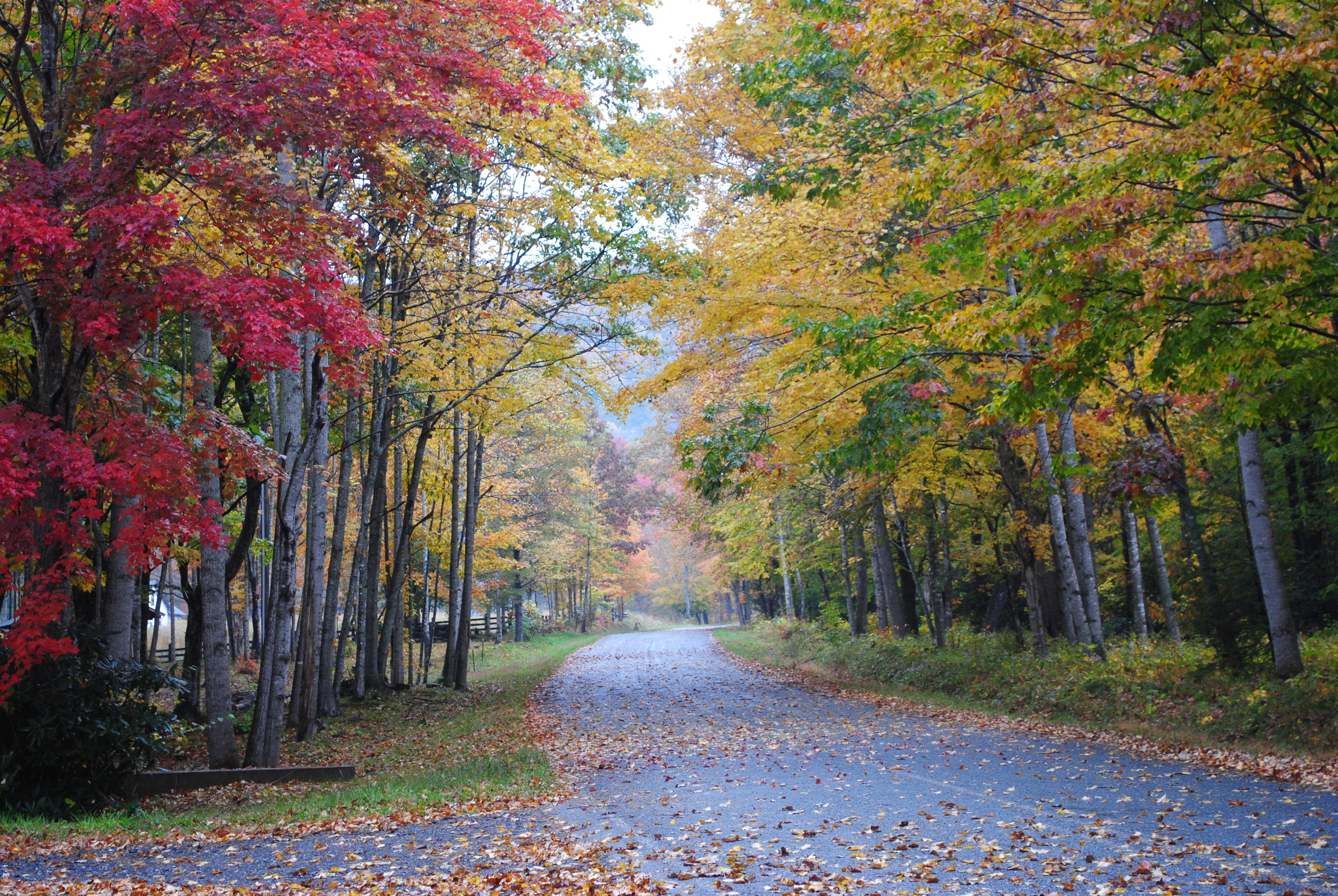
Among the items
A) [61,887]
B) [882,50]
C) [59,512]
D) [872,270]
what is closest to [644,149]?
[872,270]

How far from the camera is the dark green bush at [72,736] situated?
7.55m

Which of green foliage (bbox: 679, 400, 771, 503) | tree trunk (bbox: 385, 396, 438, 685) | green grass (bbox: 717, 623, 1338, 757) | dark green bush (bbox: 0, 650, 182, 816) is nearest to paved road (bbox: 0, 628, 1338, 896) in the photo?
green grass (bbox: 717, 623, 1338, 757)

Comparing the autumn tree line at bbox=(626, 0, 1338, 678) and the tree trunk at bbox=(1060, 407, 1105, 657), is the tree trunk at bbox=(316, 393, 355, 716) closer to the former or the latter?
the autumn tree line at bbox=(626, 0, 1338, 678)

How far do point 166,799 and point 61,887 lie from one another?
12.2 feet

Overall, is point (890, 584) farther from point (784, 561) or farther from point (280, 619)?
point (280, 619)

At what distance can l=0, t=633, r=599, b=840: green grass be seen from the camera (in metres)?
7.20

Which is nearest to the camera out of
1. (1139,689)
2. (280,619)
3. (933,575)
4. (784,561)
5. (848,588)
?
(280,619)

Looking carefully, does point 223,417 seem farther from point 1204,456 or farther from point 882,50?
point 1204,456

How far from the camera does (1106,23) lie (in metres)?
6.10

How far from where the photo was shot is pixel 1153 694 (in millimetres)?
10391

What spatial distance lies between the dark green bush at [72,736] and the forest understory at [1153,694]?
33.8ft

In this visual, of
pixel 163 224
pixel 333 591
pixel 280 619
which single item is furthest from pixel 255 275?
pixel 333 591

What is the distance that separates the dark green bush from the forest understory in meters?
10.3

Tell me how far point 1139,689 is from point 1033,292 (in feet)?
22.1
